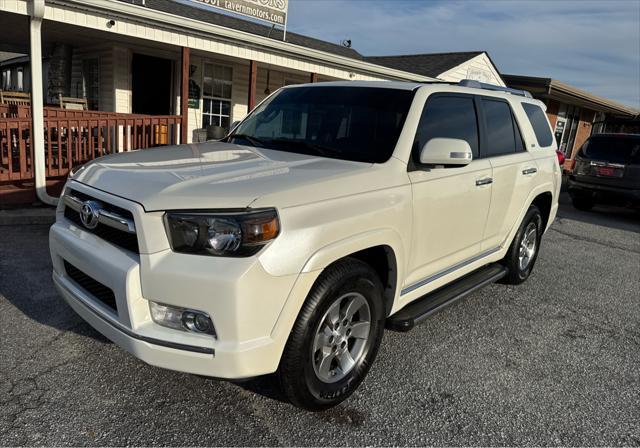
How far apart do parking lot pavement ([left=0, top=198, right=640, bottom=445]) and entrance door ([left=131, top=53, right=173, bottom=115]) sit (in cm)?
782

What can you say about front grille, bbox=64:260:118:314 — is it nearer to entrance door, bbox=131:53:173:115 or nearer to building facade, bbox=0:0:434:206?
building facade, bbox=0:0:434:206

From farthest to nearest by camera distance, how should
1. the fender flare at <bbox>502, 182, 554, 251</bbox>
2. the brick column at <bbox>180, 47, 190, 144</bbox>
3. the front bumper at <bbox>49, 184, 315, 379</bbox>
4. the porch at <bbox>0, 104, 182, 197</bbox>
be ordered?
the brick column at <bbox>180, 47, 190, 144</bbox>
the porch at <bbox>0, 104, 182, 197</bbox>
the fender flare at <bbox>502, 182, 554, 251</bbox>
the front bumper at <bbox>49, 184, 315, 379</bbox>

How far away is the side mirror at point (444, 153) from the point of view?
296cm

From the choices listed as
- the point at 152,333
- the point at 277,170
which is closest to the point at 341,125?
the point at 277,170

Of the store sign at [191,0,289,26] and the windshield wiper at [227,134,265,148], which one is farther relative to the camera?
the store sign at [191,0,289,26]

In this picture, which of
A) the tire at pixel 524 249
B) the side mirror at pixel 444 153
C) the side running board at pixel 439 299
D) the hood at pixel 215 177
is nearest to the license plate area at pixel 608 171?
the tire at pixel 524 249

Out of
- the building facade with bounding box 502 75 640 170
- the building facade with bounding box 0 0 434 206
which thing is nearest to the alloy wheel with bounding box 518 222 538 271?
the building facade with bounding box 0 0 434 206

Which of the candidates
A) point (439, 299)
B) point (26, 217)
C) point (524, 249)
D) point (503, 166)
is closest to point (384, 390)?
point (439, 299)

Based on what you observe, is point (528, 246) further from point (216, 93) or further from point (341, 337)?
point (216, 93)

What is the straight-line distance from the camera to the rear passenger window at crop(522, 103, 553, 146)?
4.88 metres

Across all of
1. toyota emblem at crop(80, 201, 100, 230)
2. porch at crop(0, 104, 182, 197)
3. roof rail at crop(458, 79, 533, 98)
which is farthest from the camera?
porch at crop(0, 104, 182, 197)

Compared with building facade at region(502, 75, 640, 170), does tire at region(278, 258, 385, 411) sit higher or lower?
lower

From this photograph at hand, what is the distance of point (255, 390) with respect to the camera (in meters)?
2.87

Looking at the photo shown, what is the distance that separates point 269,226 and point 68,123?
582 centimetres
